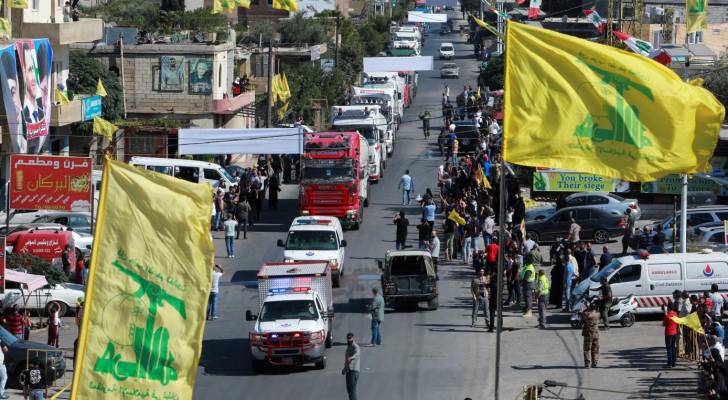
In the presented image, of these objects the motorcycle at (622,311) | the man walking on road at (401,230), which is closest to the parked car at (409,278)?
the motorcycle at (622,311)

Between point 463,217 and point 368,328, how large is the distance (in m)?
8.93

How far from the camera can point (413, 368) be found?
29.3 metres

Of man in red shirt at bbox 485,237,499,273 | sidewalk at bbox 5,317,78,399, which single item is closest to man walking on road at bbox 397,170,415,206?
man in red shirt at bbox 485,237,499,273

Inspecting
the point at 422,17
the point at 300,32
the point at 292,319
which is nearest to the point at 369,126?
the point at 292,319

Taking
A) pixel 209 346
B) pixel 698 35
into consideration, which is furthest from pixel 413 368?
pixel 698 35

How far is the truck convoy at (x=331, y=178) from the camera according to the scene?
45.0 m

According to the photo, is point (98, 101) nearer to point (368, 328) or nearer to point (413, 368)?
point (368, 328)

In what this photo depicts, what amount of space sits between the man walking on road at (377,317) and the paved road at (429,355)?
0.82 feet

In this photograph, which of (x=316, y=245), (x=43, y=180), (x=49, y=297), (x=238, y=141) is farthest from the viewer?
(x=238, y=141)

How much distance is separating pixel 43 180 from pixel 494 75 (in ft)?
179

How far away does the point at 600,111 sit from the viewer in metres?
15.1

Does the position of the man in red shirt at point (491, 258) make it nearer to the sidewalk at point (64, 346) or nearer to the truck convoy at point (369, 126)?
the sidewalk at point (64, 346)

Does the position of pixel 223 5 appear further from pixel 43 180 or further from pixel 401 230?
pixel 43 180

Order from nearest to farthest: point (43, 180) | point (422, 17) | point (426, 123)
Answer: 1. point (43, 180)
2. point (426, 123)
3. point (422, 17)
